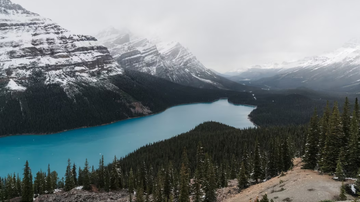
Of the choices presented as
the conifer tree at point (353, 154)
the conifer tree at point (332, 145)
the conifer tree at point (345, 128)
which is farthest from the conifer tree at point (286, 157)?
the conifer tree at point (353, 154)

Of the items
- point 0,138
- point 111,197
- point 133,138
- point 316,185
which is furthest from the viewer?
point 0,138

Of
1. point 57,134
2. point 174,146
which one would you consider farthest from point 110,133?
point 174,146

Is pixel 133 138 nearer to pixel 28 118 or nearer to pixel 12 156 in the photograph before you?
pixel 12 156

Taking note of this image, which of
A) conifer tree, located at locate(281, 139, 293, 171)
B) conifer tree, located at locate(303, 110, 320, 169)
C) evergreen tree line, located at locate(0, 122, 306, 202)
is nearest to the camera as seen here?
conifer tree, located at locate(303, 110, 320, 169)

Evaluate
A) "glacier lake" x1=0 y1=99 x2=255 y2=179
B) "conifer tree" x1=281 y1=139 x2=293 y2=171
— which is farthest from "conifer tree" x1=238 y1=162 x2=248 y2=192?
"glacier lake" x1=0 y1=99 x2=255 y2=179

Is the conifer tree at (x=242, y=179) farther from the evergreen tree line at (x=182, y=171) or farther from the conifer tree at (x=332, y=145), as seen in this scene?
the conifer tree at (x=332, y=145)

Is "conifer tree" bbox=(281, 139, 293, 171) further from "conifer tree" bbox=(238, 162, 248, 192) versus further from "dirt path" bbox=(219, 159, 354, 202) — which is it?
"dirt path" bbox=(219, 159, 354, 202)

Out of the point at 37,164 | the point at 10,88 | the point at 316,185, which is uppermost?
the point at 10,88
